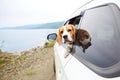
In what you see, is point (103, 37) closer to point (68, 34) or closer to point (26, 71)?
point (68, 34)

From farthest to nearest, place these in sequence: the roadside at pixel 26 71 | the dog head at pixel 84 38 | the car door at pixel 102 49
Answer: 1. the roadside at pixel 26 71
2. the dog head at pixel 84 38
3. the car door at pixel 102 49

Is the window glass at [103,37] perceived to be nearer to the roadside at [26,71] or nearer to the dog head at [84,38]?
the dog head at [84,38]

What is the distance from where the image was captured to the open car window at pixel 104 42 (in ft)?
5.94

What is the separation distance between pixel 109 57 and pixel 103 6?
0.63 m

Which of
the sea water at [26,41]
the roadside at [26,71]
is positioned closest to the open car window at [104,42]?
the sea water at [26,41]

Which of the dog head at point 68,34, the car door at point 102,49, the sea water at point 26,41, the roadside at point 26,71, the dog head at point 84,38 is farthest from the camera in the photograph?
the sea water at point 26,41

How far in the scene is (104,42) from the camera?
221 cm

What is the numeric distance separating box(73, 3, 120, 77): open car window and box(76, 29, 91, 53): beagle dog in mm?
49

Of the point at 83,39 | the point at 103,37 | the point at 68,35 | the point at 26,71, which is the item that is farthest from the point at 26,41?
the point at 103,37

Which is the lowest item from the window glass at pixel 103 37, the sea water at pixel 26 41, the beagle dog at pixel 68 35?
the sea water at pixel 26 41

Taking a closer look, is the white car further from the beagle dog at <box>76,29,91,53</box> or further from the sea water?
the sea water

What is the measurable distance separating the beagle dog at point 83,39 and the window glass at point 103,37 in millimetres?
51

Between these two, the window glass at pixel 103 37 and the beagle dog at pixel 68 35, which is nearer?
the window glass at pixel 103 37

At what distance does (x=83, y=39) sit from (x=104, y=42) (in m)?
0.70
